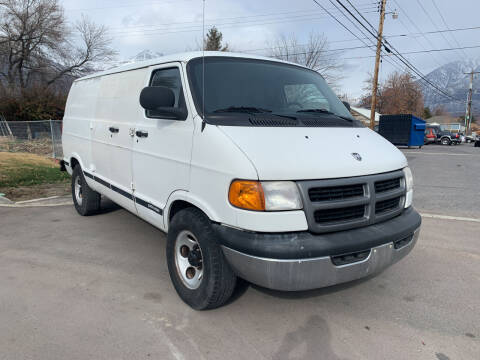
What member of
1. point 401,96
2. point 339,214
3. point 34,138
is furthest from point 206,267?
point 401,96

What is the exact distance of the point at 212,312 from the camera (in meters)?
3.12

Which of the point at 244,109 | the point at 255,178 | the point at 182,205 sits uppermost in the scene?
the point at 244,109

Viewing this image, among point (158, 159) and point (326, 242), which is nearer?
point (326, 242)

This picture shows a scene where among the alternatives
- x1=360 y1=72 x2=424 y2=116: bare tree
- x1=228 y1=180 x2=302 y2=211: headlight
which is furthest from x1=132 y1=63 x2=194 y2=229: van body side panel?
x1=360 y1=72 x2=424 y2=116: bare tree

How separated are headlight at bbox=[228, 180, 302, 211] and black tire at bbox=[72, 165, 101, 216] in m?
3.86

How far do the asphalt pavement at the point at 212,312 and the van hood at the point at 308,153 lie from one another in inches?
48.6

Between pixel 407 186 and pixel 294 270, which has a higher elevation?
pixel 407 186

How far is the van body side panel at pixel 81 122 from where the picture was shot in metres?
5.32

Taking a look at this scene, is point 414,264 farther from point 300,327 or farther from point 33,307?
point 33,307

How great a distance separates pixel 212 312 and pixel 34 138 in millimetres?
13845

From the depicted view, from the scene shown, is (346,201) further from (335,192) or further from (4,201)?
(4,201)

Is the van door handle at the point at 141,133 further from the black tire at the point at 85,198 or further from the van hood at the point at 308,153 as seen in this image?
the black tire at the point at 85,198

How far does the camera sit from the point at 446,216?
20.8 ft

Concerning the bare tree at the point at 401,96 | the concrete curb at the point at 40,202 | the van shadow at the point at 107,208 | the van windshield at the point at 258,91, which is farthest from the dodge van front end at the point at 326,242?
the bare tree at the point at 401,96
